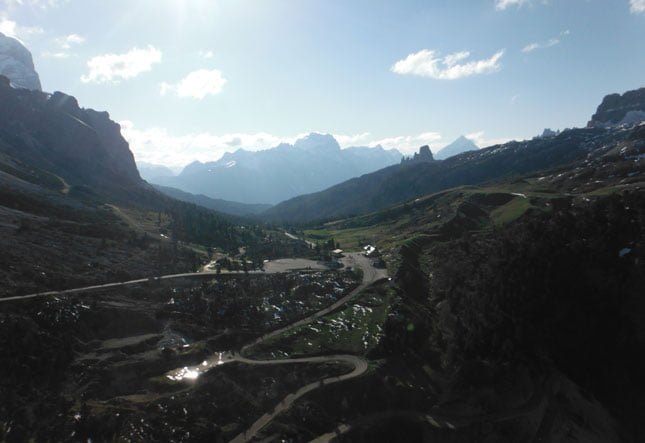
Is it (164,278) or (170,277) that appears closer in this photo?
(164,278)

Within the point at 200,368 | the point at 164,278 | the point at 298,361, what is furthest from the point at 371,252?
the point at 200,368

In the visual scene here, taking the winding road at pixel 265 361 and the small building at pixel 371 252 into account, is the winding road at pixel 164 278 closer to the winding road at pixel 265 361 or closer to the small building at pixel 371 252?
the winding road at pixel 265 361

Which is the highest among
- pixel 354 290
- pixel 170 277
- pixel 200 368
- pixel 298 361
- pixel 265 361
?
pixel 170 277

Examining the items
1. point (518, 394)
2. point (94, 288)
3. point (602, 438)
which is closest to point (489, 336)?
point (518, 394)

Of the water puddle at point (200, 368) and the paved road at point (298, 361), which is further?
the water puddle at point (200, 368)

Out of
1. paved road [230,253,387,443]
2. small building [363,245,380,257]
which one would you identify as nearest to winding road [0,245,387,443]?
paved road [230,253,387,443]

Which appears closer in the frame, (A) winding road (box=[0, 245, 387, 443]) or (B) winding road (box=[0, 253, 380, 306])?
(A) winding road (box=[0, 245, 387, 443])

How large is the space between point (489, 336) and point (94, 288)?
93787 mm

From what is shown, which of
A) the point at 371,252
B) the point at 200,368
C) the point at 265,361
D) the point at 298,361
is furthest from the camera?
the point at 371,252

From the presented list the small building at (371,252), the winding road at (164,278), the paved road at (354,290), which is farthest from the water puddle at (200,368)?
the small building at (371,252)

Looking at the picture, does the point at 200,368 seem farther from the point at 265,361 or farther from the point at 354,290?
the point at 354,290

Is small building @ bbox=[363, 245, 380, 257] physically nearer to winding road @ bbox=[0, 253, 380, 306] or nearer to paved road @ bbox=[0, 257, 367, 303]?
winding road @ bbox=[0, 253, 380, 306]

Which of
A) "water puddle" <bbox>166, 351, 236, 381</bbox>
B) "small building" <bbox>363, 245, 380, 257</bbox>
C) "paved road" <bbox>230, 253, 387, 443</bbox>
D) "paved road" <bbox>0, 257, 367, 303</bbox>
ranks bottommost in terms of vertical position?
"paved road" <bbox>230, 253, 387, 443</bbox>

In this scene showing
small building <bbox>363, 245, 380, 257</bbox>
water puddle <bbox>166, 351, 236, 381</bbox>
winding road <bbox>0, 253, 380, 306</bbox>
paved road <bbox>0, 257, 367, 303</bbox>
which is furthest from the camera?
small building <bbox>363, 245, 380, 257</bbox>
